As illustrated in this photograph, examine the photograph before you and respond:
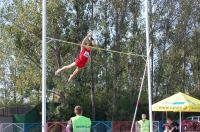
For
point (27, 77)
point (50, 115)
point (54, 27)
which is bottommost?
point (50, 115)

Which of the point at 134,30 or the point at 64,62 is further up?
the point at 134,30

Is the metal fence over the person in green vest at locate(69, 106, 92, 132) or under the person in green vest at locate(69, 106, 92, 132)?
under

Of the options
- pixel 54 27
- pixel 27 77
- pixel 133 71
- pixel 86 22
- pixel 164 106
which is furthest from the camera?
pixel 133 71

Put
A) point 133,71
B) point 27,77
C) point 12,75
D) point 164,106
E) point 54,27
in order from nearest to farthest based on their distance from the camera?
point 164,106 → point 54,27 → point 27,77 → point 133,71 → point 12,75

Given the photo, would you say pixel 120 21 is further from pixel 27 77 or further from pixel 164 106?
pixel 164 106

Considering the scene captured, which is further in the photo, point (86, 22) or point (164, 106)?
point (86, 22)

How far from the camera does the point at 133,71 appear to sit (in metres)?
43.8

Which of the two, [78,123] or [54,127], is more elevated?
[78,123]

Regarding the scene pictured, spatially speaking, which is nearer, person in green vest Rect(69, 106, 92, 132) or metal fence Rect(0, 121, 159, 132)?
person in green vest Rect(69, 106, 92, 132)

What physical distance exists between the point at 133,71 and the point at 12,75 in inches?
575

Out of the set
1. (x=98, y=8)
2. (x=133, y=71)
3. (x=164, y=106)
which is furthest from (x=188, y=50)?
(x=164, y=106)

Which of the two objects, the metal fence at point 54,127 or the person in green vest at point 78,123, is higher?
the person in green vest at point 78,123

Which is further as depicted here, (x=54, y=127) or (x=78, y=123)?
(x=54, y=127)

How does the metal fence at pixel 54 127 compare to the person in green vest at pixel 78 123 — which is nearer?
the person in green vest at pixel 78 123
